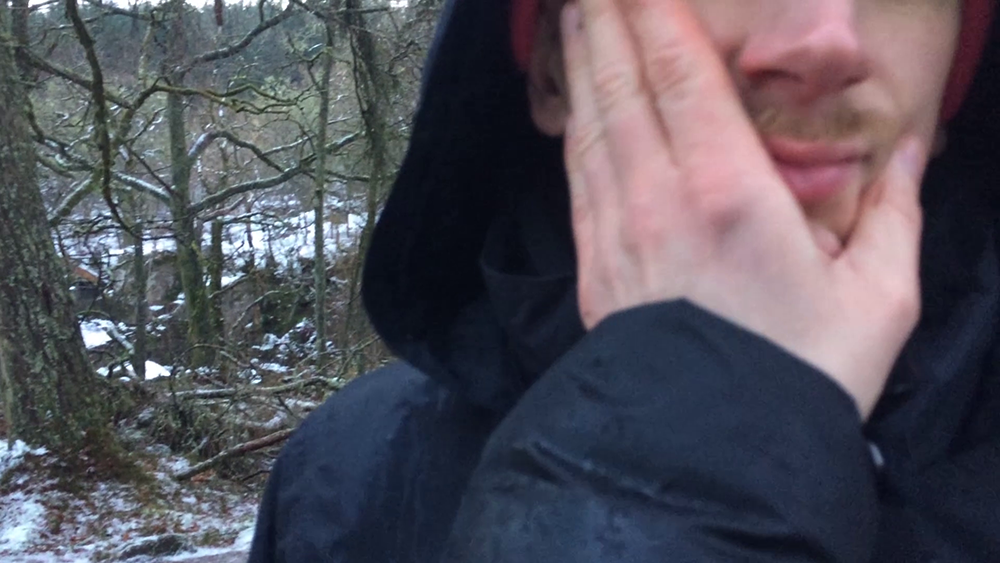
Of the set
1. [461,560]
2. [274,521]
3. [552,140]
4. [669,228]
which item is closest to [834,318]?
[669,228]

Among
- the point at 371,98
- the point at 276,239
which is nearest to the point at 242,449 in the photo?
the point at 371,98

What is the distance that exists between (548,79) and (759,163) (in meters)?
0.37

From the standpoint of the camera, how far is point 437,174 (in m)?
1.12

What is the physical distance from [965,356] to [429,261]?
0.66m

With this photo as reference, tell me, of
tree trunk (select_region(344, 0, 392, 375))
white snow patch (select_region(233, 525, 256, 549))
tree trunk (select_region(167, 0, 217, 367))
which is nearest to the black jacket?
white snow patch (select_region(233, 525, 256, 549))

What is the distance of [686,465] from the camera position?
25.3 inches

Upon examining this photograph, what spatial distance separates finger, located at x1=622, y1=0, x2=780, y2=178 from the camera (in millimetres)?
727

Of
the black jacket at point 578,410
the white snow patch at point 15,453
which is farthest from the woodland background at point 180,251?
the black jacket at point 578,410

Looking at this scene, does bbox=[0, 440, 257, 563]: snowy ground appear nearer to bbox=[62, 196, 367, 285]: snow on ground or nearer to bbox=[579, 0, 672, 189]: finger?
bbox=[579, 0, 672, 189]: finger

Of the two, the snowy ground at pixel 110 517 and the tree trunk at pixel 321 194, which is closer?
the snowy ground at pixel 110 517

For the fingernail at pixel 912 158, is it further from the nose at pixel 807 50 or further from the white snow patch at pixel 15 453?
the white snow patch at pixel 15 453

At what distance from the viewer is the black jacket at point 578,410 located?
2.10 ft

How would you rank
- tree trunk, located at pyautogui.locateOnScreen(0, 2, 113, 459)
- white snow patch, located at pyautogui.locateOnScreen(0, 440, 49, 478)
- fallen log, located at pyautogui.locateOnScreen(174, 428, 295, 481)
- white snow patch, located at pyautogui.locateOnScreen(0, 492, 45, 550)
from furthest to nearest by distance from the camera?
fallen log, located at pyautogui.locateOnScreen(174, 428, 295, 481), white snow patch, located at pyautogui.locateOnScreen(0, 440, 49, 478), tree trunk, located at pyautogui.locateOnScreen(0, 2, 113, 459), white snow patch, located at pyautogui.locateOnScreen(0, 492, 45, 550)

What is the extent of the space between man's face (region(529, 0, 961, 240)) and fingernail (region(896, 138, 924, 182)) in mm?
12
